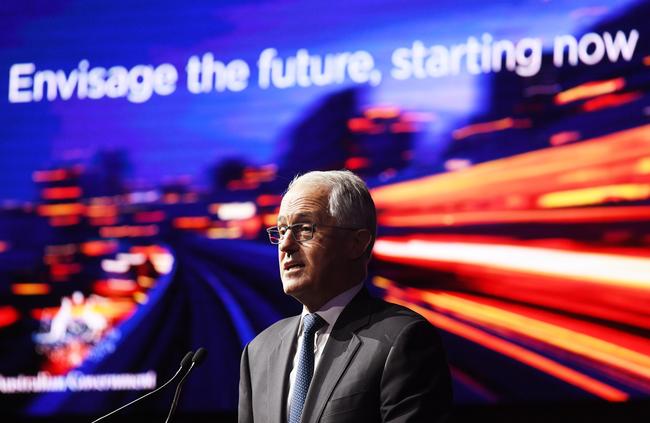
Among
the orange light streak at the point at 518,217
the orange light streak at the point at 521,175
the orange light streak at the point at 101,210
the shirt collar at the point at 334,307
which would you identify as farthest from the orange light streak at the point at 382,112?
the shirt collar at the point at 334,307

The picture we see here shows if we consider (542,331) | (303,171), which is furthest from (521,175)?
(303,171)

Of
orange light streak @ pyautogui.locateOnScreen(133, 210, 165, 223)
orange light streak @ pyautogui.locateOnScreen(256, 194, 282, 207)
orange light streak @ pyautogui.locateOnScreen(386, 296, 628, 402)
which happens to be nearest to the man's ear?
orange light streak @ pyautogui.locateOnScreen(386, 296, 628, 402)

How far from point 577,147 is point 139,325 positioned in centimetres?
202

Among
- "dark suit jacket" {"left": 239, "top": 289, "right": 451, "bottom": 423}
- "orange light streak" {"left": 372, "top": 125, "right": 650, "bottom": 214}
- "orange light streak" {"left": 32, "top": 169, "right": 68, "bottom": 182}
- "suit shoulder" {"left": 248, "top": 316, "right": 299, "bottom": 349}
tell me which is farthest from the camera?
"orange light streak" {"left": 32, "top": 169, "right": 68, "bottom": 182}

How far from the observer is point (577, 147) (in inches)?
143

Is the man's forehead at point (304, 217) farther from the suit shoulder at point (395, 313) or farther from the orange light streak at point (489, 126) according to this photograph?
the orange light streak at point (489, 126)

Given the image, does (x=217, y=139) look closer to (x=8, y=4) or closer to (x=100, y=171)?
(x=100, y=171)

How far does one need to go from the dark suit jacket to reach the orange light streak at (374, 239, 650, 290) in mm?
1682

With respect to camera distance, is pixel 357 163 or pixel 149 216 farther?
pixel 149 216

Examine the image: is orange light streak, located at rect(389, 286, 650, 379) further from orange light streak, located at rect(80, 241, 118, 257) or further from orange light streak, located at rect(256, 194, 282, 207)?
orange light streak, located at rect(80, 241, 118, 257)

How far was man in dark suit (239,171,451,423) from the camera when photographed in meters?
1.89

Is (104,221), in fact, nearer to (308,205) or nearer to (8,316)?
(8,316)

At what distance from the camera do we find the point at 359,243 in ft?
6.94

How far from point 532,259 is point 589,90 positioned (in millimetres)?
739
